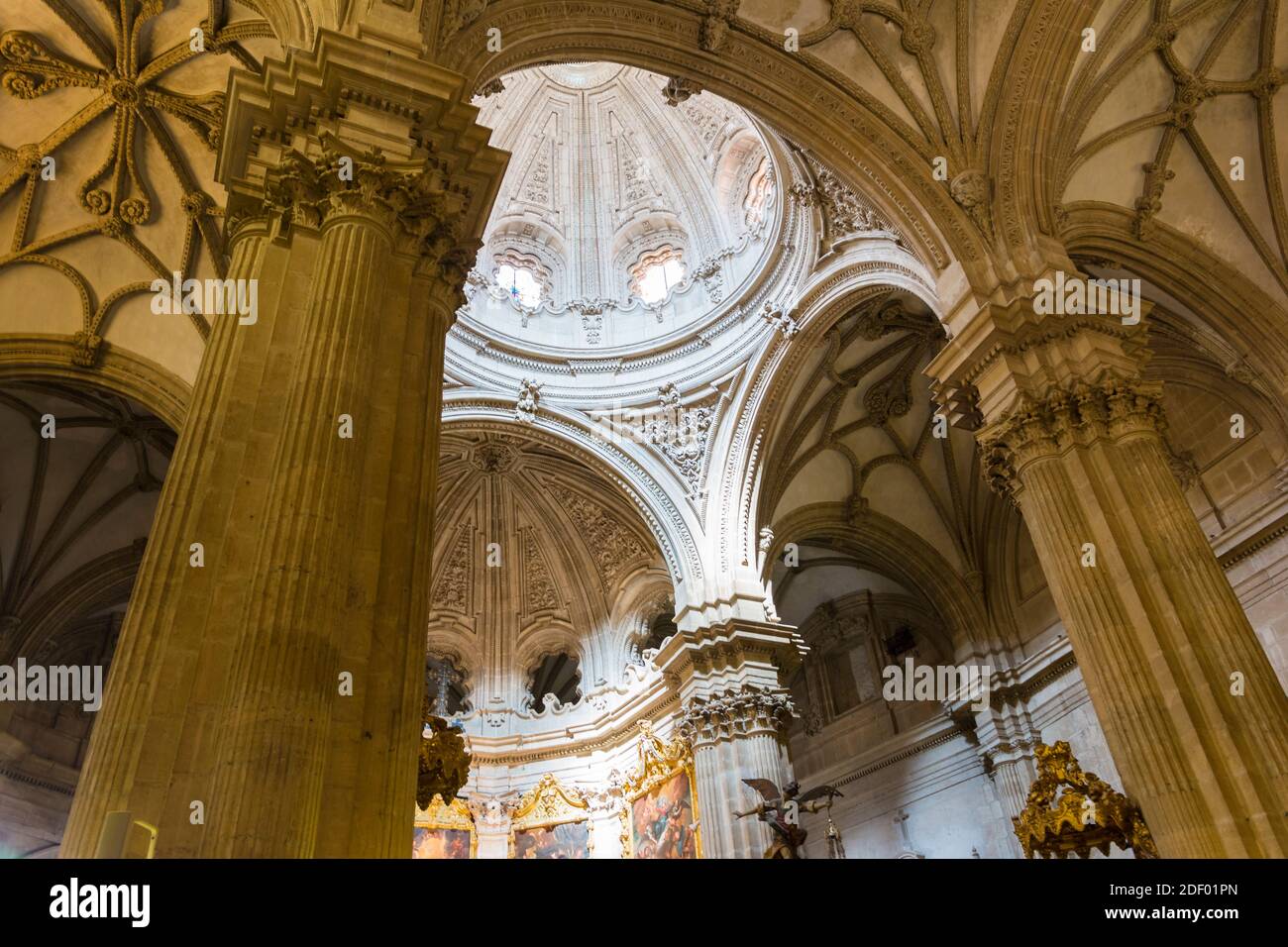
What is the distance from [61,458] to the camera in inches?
542

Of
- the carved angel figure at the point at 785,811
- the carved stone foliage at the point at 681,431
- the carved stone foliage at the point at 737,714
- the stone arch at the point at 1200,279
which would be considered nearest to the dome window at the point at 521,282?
the carved stone foliage at the point at 681,431

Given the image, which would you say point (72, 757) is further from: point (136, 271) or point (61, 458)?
point (136, 271)

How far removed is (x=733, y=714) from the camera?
44.5 ft

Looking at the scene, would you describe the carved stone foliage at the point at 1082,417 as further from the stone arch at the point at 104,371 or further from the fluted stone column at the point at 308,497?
the stone arch at the point at 104,371

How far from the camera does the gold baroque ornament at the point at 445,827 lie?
1602 cm

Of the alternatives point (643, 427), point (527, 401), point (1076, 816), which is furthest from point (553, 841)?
point (1076, 816)

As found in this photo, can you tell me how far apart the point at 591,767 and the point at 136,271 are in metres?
11.4

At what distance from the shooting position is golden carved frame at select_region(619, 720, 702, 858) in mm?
14367

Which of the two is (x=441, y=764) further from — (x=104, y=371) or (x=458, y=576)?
(x=458, y=576)

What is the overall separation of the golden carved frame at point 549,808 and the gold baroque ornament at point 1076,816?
9423 millimetres

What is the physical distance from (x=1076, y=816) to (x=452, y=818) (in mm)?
11608

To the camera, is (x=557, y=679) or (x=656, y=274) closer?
(x=656, y=274)

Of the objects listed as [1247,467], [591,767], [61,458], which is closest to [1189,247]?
[1247,467]

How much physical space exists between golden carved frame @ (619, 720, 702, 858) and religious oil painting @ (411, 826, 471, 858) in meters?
2.88
